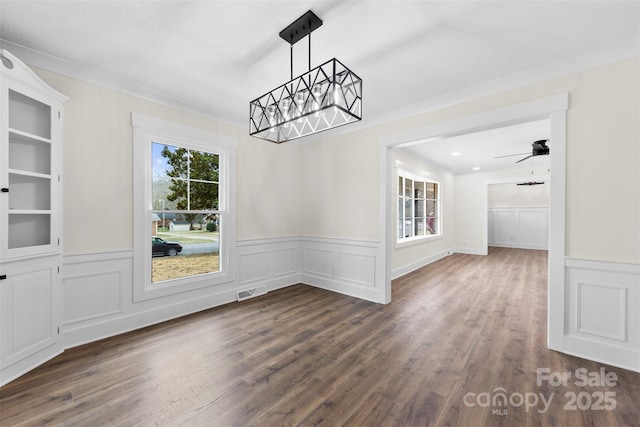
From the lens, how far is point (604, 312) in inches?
89.0

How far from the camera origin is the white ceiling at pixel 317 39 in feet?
5.83

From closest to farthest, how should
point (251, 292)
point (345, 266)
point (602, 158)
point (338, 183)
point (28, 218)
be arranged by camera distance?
point (28, 218), point (602, 158), point (251, 292), point (345, 266), point (338, 183)

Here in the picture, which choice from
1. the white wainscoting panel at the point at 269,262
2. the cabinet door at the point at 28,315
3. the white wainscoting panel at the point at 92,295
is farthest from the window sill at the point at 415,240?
the cabinet door at the point at 28,315

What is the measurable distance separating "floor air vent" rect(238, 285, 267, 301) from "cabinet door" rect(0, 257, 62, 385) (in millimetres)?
1901

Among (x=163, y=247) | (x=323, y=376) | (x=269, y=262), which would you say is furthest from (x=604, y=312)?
(x=163, y=247)

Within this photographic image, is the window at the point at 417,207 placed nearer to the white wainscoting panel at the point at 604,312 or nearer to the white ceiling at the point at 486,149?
the white ceiling at the point at 486,149

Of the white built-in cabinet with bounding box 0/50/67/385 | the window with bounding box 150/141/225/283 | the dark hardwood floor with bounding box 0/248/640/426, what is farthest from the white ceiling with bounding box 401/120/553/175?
the white built-in cabinet with bounding box 0/50/67/385

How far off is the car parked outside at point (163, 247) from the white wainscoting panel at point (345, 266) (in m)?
2.11

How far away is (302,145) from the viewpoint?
4820 mm

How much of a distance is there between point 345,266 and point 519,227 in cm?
869

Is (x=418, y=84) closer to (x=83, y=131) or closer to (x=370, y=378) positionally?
(x=370, y=378)

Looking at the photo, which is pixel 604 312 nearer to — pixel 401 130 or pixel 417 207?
pixel 401 130

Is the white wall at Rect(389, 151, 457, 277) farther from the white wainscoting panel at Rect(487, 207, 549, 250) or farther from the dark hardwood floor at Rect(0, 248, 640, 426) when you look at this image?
the white wainscoting panel at Rect(487, 207, 549, 250)

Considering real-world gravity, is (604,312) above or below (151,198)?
below
